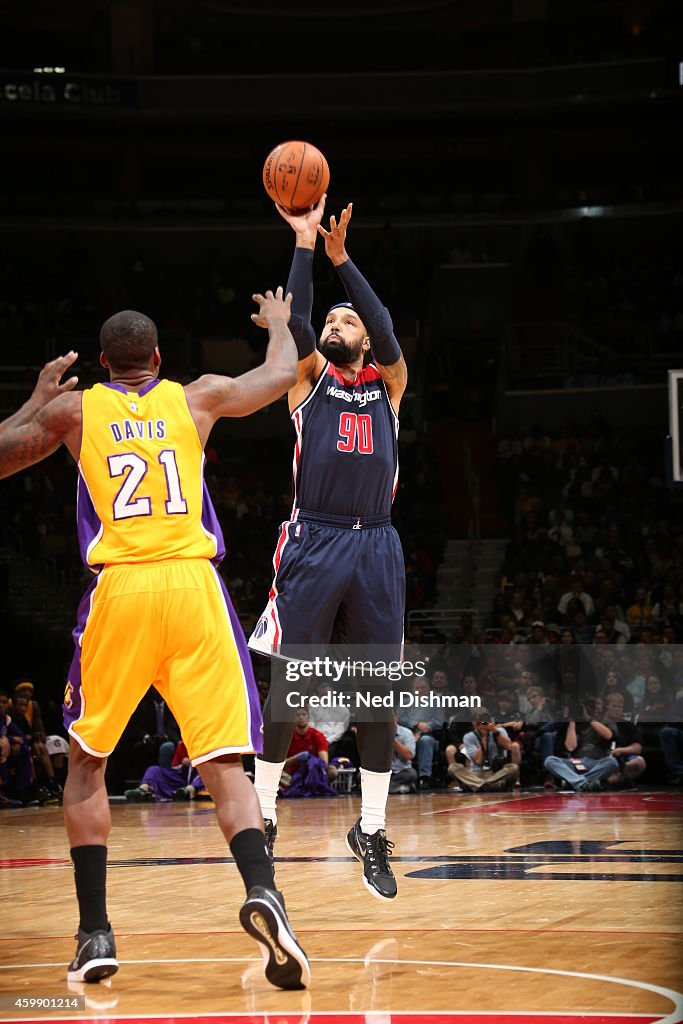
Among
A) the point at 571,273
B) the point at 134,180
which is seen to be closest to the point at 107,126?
the point at 134,180

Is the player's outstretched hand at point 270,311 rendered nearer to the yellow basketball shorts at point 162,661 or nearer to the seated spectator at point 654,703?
the yellow basketball shorts at point 162,661

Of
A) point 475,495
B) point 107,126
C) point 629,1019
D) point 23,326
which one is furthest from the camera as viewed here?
point 107,126

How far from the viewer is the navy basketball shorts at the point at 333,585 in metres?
5.88

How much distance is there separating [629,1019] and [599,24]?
23.8m

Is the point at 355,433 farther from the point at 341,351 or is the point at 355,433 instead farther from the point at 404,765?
the point at 404,765

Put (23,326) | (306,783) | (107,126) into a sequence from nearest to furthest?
(306,783) < (23,326) < (107,126)

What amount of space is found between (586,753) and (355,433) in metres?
8.75

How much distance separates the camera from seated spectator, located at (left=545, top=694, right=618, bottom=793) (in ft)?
44.7

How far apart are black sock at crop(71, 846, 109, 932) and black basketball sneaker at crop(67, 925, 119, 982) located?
5cm

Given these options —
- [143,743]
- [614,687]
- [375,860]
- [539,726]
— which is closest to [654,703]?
[614,687]

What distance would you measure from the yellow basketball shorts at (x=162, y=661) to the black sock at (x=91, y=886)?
33cm

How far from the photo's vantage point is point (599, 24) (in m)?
24.6

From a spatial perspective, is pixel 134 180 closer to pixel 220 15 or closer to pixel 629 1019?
pixel 220 15

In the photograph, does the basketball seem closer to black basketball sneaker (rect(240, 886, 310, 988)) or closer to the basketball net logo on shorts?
the basketball net logo on shorts
